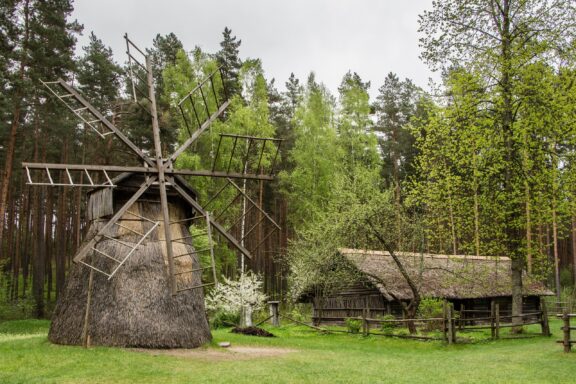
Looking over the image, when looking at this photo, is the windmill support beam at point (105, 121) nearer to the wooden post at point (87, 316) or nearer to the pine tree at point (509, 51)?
the wooden post at point (87, 316)

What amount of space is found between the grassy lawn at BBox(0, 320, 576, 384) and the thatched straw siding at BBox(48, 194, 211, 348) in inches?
21.4

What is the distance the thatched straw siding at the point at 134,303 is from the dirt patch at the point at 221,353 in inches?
10.2

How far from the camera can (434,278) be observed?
83.4 feet

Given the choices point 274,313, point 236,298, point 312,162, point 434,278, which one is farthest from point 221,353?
point 312,162

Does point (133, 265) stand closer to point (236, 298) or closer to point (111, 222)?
point (111, 222)

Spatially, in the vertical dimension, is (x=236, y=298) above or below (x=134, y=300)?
below

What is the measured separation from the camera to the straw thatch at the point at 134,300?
14.3 meters

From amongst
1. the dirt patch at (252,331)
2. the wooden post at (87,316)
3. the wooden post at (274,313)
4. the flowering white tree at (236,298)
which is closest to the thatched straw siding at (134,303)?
the wooden post at (87,316)

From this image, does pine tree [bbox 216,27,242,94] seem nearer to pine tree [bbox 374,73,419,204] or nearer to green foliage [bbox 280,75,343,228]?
green foliage [bbox 280,75,343,228]

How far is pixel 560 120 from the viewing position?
18641 mm

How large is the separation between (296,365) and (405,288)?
A: 38.6 feet

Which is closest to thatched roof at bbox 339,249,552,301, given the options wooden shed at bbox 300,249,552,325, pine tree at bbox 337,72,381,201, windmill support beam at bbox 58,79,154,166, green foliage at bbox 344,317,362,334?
wooden shed at bbox 300,249,552,325

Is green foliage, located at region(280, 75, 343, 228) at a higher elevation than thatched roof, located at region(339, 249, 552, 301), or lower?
higher

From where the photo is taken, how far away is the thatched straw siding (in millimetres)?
14258
